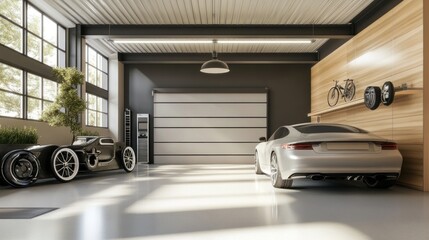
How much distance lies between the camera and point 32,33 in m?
7.00

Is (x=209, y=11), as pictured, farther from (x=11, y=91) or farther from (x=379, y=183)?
(x=379, y=183)

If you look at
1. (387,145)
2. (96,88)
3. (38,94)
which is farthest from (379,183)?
(96,88)

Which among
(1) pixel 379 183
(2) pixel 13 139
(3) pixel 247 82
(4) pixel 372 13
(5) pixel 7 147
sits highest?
(4) pixel 372 13

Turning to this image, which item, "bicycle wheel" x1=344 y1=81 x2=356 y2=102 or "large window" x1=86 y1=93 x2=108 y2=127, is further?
"large window" x1=86 y1=93 x2=108 y2=127

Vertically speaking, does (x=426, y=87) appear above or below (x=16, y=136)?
above

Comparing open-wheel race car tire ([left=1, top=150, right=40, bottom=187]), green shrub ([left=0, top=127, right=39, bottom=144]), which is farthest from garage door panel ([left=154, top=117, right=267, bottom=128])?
open-wheel race car tire ([left=1, top=150, right=40, bottom=187])

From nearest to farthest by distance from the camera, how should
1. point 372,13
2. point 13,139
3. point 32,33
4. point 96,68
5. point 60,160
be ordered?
point 13,139 → point 60,160 → point 32,33 → point 372,13 → point 96,68

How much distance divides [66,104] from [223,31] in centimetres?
371

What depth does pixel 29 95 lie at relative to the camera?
22.4 ft

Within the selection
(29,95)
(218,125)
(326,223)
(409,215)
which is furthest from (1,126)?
(218,125)

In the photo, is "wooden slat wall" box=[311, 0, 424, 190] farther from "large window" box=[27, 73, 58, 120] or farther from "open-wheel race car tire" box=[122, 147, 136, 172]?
"large window" box=[27, 73, 58, 120]

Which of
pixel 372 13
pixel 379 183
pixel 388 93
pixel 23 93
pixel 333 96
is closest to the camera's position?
pixel 379 183

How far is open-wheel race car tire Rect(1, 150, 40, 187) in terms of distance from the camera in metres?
5.04

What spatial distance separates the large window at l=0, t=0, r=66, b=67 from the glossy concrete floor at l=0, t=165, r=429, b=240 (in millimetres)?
2715
